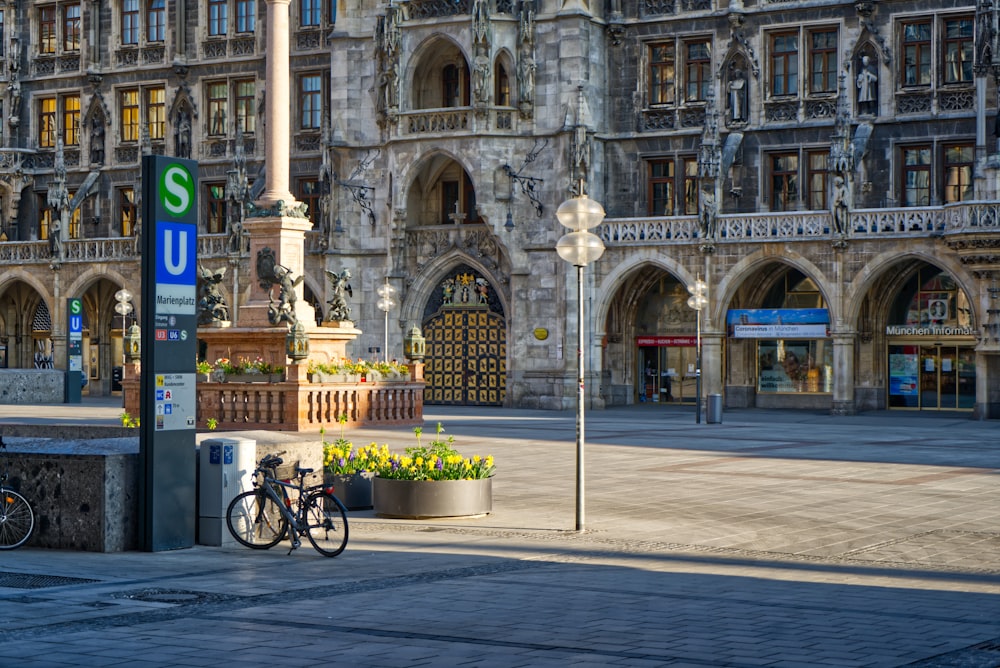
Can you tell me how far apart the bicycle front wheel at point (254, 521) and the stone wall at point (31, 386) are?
3830 centimetres

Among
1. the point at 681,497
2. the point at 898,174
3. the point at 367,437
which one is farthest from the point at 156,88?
the point at 681,497

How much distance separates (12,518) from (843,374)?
3508cm

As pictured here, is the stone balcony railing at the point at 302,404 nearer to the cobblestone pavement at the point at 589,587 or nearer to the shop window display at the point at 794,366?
the cobblestone pavement at the point at 589,587

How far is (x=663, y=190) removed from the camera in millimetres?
52875

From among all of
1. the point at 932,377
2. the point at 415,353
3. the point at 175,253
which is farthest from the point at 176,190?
the point at 932,377

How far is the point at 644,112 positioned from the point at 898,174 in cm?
853

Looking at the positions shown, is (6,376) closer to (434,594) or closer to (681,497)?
(681,497)

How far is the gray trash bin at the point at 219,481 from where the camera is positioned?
1623 cm

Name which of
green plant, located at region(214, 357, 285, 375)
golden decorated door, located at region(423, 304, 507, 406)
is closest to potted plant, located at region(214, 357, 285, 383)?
green plant, located at region(214, 357, 285, 375)

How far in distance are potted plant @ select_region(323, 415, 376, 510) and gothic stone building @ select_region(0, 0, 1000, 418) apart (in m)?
28.1

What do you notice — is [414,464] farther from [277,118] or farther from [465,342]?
[465,342]

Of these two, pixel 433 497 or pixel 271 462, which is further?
pixel 433 497

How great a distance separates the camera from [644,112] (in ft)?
172

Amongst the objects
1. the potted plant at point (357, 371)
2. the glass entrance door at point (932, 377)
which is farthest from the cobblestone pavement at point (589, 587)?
the glass entrance door at point (932, 377)
